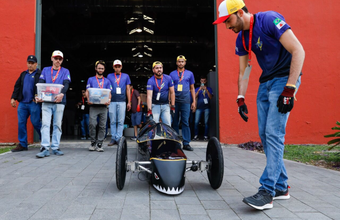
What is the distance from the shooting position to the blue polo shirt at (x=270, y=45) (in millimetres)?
2480

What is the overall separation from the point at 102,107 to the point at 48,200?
11.5ft

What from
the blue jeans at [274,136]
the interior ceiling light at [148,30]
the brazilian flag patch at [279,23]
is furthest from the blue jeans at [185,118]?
the interior ceiling light at [148,30]

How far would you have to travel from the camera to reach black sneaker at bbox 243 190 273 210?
2318mm

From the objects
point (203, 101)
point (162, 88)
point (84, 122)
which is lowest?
point (84, 122)

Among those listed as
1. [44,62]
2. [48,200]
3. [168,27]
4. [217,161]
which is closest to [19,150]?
[48,200]

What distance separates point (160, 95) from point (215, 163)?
120 inches

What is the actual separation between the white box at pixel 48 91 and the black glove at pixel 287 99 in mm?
4231

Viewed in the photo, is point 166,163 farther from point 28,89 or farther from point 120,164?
point 28,89

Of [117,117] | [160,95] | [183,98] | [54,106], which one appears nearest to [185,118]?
[183,98]

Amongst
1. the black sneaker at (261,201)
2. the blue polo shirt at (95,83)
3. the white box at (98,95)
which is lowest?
the black sneaker at (261,201)

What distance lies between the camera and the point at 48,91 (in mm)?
5035

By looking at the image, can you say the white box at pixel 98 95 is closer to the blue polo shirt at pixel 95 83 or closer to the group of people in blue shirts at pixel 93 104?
the group of people in blue shirts at pixel 93 104

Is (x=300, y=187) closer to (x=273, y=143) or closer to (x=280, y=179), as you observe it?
(x=280, y=179)

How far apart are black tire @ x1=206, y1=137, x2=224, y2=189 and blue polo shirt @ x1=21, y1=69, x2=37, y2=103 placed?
4.32 meters
